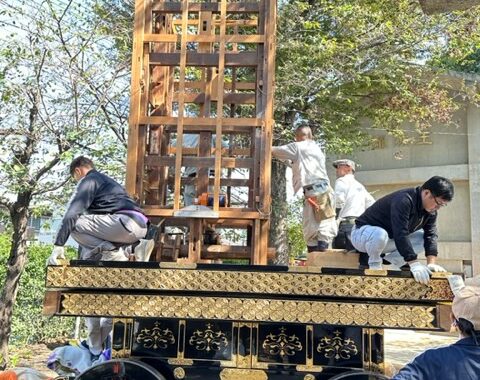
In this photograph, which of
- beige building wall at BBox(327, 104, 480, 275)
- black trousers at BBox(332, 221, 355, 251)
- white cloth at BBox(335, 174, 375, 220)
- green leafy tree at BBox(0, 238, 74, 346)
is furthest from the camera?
beige building wall at BBox(327, 104, 480, 275)

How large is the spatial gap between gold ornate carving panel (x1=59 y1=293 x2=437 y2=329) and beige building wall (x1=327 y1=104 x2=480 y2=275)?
35.4 ft

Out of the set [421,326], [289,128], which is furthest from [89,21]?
[421,326]

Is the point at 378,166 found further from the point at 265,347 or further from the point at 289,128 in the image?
the point at 265,347

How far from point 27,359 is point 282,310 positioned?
19.5ft

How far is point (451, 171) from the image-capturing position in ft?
47.5

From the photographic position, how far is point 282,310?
3.35m

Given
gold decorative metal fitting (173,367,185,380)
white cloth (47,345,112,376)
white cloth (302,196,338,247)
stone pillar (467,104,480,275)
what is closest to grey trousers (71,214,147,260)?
white cloth (47,345,112,376)

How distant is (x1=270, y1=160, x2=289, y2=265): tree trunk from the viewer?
32.7ft

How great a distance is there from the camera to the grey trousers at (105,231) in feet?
12.5

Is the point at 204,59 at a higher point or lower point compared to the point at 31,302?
higher

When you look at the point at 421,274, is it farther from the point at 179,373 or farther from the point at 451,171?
the point at 451,171

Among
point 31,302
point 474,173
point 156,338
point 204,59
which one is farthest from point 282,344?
point 474,173

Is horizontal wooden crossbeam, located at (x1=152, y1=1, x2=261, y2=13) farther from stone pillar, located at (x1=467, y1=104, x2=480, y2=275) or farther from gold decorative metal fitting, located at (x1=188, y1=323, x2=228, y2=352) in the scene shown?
stone pillar, located at (x1=467, y1=104, x2=480, y2=275)

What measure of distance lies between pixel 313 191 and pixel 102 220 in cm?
192
